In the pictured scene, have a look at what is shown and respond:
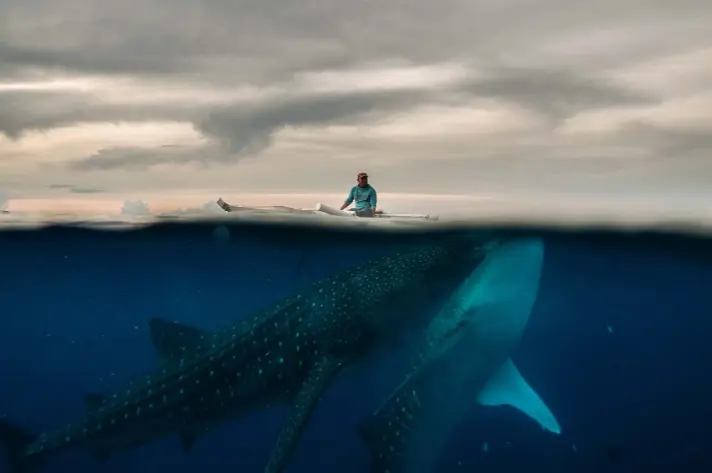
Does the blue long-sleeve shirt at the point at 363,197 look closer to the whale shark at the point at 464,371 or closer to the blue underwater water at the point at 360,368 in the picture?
the blue underwater water at the point at 360,368

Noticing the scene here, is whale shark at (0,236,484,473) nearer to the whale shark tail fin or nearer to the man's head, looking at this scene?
the whale shark tail fin

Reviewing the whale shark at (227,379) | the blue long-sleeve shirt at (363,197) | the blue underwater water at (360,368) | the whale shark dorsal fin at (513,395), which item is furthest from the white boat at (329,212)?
the whale shark dorsal fin at (513,395)

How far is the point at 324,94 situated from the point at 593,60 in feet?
10.1

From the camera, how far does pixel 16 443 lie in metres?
6.56

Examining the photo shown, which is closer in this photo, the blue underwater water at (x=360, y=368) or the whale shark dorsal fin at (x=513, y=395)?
the whale shark dorsal fin at (x=513, y=395)

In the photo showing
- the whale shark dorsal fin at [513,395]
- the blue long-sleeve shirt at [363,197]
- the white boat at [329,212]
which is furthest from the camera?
the white boat at [329,212]

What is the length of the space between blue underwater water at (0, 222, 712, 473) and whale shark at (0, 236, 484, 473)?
346 millimetres

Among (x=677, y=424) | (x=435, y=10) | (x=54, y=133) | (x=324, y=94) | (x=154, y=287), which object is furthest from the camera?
(x=677, y=424)

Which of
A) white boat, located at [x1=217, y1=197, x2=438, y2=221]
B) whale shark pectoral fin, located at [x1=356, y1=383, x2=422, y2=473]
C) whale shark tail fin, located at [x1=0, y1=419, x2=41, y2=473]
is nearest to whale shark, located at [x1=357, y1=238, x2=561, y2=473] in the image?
whale shark pectoral fin, located at [x1=356, y1=383, x2=422, y2=473]

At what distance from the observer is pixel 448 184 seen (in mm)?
7906

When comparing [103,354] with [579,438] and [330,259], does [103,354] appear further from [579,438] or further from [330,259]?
[579,438]

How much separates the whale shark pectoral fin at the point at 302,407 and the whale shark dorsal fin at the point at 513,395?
7.55 ft

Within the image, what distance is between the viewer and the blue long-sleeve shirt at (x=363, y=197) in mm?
7730

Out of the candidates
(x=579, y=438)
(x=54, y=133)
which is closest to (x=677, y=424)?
(x=579, y=438)
